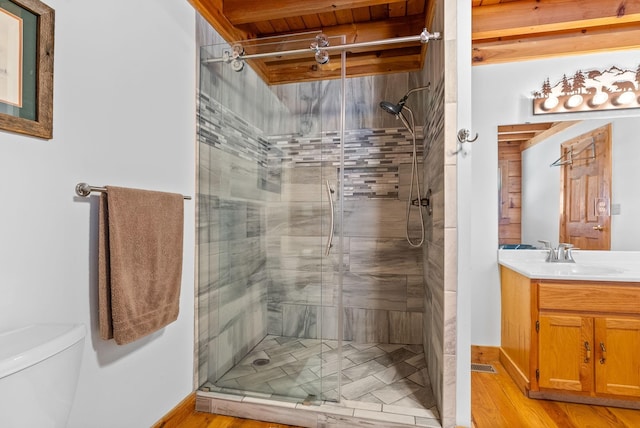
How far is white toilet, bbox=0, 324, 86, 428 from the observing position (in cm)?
76

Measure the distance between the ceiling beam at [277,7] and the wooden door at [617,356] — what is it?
234 centimetres

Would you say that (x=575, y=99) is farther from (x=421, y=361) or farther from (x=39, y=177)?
(x=39, y=177)

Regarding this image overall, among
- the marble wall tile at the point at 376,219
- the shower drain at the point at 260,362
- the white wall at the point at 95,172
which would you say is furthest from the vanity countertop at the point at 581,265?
the white wall at the point at 95,172

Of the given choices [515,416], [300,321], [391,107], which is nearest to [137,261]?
[300,321]

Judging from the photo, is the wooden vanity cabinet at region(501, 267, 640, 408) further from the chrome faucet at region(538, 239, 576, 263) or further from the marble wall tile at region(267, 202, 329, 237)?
the marble wall tile at region(267, 202, 329, 237)

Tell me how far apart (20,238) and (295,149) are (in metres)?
1.26

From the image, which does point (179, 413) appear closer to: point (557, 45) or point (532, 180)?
point (532, 180)

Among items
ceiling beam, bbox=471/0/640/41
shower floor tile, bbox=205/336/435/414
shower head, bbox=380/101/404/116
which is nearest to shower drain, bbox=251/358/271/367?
shower floor tile, bbox=205/336/435/414

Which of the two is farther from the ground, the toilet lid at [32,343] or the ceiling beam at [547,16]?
the ceiling beam at [547,16]

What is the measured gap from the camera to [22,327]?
974 millimetres

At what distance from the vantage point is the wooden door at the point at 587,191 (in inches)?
88.5

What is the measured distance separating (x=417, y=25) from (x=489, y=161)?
1.15m

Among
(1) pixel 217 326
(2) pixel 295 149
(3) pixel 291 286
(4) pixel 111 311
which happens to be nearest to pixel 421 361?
(3) pixel 291 286

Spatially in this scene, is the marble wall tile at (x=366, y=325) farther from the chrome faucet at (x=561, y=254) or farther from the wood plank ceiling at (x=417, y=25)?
the wood plank ceiling at (x=417, y=25)
